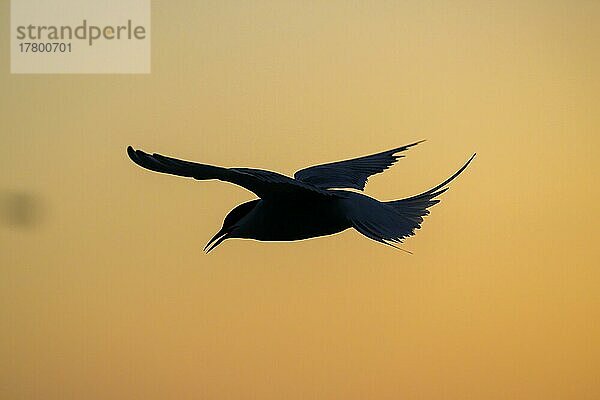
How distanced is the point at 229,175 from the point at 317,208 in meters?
0.34

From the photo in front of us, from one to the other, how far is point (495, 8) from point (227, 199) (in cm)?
90

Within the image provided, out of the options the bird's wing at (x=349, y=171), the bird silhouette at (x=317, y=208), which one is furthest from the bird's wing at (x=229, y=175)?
the bird's wing at (x=349, y=171)

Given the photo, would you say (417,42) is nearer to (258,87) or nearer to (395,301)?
(258,87)

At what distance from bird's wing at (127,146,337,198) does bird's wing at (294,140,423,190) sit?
12 cm

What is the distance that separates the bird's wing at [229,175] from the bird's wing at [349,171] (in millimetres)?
120

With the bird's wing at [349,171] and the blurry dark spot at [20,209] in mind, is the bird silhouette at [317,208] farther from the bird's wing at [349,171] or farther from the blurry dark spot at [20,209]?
the blurry dark spot at [20,209]

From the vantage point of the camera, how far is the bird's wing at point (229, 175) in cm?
147

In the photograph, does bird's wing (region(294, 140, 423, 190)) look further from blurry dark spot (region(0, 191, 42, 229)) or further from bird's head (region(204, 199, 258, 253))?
blurry dark spot (region(0, 191, 42, 229))

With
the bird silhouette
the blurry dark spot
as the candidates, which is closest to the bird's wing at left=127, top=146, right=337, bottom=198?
the bird silhouette

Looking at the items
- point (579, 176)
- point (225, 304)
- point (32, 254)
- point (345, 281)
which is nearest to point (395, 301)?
point (345, 281)

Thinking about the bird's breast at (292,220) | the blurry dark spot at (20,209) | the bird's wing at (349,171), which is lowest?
the bird's breast at (292,220)

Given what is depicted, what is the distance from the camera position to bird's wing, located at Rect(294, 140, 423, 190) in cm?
205

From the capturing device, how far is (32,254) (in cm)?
228

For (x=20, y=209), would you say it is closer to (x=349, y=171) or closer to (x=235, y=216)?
(x=235, y=216)
